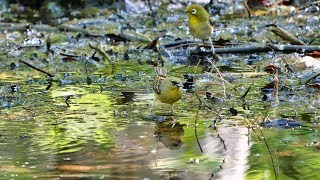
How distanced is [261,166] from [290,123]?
46.1 inches

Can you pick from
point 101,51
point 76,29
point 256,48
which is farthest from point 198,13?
point 76,29

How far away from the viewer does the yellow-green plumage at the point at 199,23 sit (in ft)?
30.7

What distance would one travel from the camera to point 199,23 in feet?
30.7

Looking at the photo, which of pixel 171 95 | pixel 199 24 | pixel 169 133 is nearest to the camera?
pixel 169 133

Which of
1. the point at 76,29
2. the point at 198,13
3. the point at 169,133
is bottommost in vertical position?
the point at 169,133

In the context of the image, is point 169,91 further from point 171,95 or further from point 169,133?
point 169,133

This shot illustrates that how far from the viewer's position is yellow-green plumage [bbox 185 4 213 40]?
9.35 m

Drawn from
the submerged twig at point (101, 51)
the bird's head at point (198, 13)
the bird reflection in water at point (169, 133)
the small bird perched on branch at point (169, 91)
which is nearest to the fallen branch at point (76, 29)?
the submerged twig at point (101, 51)

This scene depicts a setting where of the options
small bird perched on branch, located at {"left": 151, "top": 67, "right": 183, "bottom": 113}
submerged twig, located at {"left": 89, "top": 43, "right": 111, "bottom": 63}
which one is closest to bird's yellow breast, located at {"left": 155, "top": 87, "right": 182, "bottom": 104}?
small bird perched on branch, located at {"left": 151, "top": 67, "right": 183, "bottom": 113}

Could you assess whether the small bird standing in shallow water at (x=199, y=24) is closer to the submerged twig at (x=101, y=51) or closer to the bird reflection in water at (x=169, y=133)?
the submerged twig at (x=101, y=51)

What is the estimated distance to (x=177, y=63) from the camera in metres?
9.23

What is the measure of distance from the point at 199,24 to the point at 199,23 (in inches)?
0.6

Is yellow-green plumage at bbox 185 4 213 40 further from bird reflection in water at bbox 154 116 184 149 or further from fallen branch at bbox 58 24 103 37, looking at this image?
bird reflection in water at bbox 154 116 184 149

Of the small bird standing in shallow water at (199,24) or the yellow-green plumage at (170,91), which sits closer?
the yellow-green plumage at (170,91)
